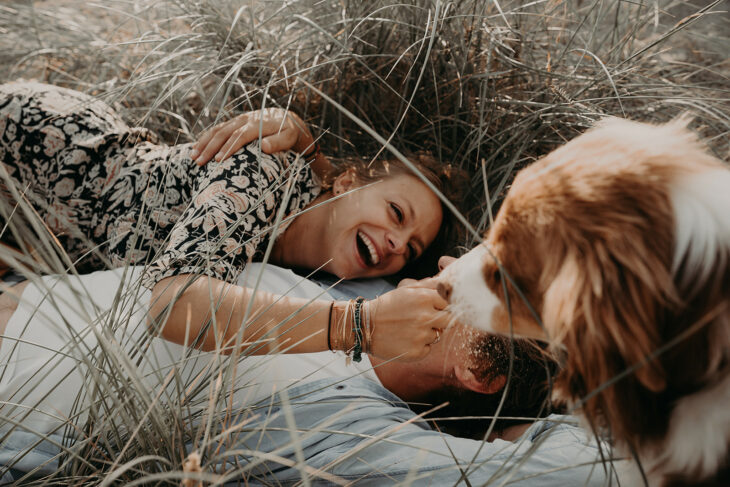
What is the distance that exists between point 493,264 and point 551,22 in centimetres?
196

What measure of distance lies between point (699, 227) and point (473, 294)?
1.51 feet

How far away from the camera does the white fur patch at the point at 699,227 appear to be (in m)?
0.76

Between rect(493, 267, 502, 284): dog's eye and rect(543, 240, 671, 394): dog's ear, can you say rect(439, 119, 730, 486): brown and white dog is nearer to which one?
rect(543, 240, 671, 394): dog's ear

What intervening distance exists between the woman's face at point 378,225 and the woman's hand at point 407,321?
54 cm

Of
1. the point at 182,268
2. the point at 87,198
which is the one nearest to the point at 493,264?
the point at 182,268

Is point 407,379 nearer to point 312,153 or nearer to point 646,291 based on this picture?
point 312,153

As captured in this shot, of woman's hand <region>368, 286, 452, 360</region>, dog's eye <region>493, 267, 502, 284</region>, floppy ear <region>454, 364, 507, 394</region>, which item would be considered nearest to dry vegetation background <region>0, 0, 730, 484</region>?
floppy ear <region>454, 364, 507, 394</region>

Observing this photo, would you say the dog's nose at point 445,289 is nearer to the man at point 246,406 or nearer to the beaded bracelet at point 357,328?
the man at point 246,406

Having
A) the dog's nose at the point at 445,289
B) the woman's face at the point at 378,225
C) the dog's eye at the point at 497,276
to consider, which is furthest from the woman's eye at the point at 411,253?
the dog's eye at the point at 497,276

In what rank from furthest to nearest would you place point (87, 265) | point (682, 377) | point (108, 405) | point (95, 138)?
point (87, 265), point (95, 138), point (108, 405), point (682, 377)

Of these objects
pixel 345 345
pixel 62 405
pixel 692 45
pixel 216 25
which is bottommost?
pixel 62 405

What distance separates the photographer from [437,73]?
2.29 meters

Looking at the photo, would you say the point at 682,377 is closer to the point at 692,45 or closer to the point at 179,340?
the point at 179,340

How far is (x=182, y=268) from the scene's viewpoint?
153cm
